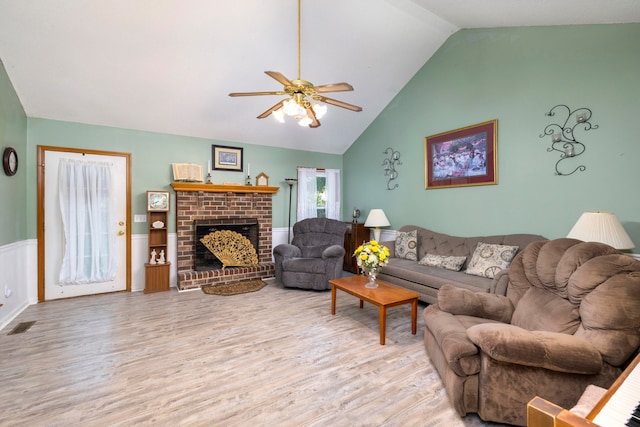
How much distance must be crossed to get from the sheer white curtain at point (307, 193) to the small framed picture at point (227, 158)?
1.20 m

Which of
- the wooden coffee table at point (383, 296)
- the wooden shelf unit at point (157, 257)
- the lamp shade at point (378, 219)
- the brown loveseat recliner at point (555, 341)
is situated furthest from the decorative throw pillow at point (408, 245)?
the wooden shelf unit at point (157, 257)

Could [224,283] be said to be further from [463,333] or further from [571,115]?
[571,115]

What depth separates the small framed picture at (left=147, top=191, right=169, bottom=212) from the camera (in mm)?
4168

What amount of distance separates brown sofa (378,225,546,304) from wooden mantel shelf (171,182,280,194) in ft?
7.81

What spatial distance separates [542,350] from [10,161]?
505 cm

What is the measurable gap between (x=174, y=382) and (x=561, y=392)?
7.94 feet

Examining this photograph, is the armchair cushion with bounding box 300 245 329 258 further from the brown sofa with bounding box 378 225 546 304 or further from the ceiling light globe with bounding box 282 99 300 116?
the ceiling light globe with bounding box 282 99 300 116

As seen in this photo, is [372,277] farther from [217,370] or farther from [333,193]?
[333,193]

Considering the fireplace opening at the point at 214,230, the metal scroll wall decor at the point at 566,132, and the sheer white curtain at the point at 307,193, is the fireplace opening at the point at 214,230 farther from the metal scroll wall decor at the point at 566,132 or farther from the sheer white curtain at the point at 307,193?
the metal scroll wall decor at the point at 566,132

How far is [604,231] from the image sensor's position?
7.38 feet

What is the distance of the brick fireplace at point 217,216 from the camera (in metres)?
4.40

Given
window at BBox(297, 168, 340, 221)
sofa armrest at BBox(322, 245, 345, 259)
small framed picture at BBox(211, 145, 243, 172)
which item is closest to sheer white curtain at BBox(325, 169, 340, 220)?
window at BBox(297, 168, 340, 221)

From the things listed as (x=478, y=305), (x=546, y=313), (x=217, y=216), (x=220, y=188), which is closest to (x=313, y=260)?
(x=217, y=216)

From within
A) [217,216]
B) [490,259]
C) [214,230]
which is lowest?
[490,259]
